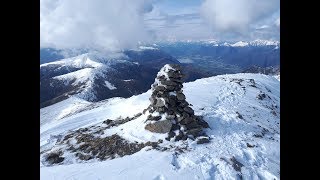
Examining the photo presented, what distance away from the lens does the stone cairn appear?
1100 inches

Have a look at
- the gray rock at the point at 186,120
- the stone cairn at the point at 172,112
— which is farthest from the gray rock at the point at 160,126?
the gray rock at the point at 186,120

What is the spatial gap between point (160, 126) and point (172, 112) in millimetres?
1849

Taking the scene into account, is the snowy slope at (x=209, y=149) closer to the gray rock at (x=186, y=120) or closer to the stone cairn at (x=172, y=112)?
the stone cairn at (x=172, y=112)

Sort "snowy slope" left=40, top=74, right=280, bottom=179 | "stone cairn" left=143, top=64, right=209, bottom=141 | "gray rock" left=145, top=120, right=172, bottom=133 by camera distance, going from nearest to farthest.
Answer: "snowy slope" left=40, top=74, right=280, bottom=179 < "stone cairn" left=143, top=64, right=209, bottom=141 < "gray rock" left=145, top=120, right=172, bottom=133

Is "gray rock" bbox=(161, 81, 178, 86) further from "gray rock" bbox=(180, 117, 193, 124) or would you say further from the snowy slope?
the snowy slope

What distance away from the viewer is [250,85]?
180 feet

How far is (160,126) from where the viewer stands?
28531 mm

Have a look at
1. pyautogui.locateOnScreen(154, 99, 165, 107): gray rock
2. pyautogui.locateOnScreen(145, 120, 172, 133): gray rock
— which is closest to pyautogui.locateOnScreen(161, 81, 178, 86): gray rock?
pyautogui.locateOnScreen(154, 99, 165, 107): gray rock

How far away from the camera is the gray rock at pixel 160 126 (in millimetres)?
28094

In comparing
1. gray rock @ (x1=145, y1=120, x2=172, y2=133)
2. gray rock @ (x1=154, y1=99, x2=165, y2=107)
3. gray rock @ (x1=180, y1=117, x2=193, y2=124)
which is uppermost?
gray rock @ (x1=154, y1=99, x2=165, y2=107)
